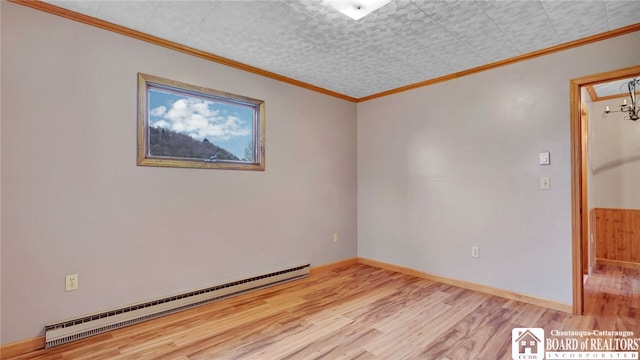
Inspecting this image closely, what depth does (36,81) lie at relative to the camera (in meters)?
2.10

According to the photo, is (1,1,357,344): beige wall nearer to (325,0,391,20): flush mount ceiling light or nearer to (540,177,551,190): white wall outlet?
(325,0,391,20): flush mount ceiling light

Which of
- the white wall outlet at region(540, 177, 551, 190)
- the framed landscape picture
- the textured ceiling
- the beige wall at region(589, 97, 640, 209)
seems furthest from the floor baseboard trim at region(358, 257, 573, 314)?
the beige wall at region(589, 97, 640, 209)

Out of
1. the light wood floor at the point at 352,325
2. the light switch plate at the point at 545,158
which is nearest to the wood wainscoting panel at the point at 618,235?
the light wood floor at the point at 352,325

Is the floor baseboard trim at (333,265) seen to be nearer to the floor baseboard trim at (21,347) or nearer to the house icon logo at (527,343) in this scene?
the house icon logo at (527,343)

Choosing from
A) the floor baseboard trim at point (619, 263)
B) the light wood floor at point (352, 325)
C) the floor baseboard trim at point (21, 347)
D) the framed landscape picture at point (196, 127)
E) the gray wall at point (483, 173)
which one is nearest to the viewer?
the floor baseboard trim at point (21, 347)

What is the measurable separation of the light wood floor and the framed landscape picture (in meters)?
1.38

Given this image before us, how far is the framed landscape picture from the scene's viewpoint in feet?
8.63

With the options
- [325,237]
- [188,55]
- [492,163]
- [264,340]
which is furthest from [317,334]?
[188,55]

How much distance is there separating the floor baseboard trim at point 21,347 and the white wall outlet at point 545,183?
431cm

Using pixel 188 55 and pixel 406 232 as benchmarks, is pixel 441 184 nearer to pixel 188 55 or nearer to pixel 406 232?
pixel 406 232

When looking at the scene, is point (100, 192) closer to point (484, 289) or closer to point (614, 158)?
point (484, 289)

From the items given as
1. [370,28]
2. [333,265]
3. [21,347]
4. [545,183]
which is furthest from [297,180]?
[21,347]

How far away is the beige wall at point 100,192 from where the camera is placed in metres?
2.04

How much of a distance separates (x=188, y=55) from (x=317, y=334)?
2.72m
